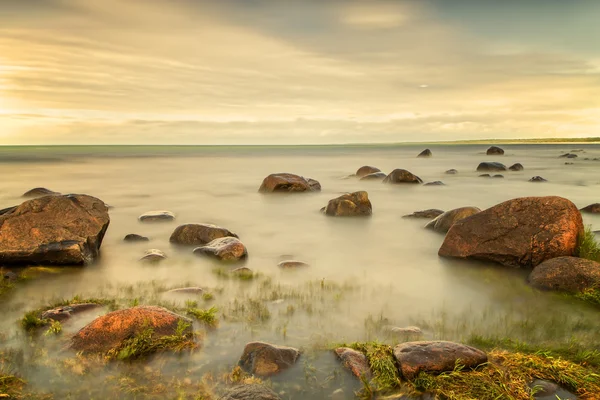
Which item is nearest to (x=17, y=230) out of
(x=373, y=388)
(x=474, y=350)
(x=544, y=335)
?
(x=373, y=388)

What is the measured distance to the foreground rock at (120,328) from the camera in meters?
6.54

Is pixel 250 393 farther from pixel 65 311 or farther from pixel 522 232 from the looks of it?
pixel 522 232

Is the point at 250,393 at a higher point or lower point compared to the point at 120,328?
lower

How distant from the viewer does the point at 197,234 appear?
13.6 metres

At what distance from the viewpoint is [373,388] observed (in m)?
5.70

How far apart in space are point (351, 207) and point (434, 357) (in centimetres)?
1344

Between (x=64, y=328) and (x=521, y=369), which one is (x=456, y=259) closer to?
(x=521, y=369)

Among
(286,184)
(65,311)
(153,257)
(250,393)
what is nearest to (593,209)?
(286,184)

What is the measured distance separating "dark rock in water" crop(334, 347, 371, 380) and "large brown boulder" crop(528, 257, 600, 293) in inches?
209

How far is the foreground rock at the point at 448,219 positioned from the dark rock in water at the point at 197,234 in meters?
7.20

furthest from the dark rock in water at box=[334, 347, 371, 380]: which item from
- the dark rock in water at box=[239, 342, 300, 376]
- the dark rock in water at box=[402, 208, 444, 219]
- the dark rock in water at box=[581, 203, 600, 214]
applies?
the dark rock in water at box=[581, 203, 600, 214]

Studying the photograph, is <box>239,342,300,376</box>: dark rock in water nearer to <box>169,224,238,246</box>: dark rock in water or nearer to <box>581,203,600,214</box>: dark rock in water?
<box>169,224,238,246</box>: dark rock in water

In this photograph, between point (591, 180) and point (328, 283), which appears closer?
point (328, 283)

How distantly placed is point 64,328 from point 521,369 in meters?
6.86
